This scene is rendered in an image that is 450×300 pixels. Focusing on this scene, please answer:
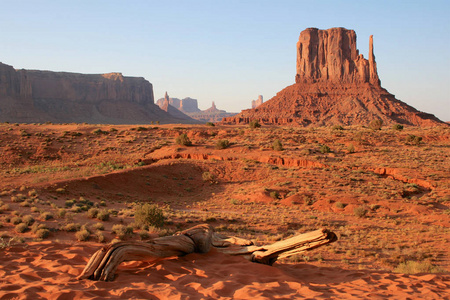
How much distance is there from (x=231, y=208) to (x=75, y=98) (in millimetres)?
136898

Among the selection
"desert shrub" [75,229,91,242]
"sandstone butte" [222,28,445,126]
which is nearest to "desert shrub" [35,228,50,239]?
"desert shrub" [75,229,91,242]

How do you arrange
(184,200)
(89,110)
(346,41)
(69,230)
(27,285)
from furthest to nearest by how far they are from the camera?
(89,110) → (346,41) → (184,200) → (69,230) → (27,285)

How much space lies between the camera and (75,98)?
13975cm

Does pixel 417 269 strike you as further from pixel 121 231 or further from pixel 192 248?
pixel 121 231

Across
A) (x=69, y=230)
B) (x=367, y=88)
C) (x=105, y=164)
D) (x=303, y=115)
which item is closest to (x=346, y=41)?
(x=367, y=88)

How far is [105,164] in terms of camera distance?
31.2 metres

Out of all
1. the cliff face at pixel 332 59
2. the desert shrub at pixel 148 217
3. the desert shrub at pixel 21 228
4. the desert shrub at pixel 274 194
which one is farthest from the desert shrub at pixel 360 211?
the cliff face at pixel 332 59

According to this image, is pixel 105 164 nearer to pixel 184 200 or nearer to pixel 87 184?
pixel 87 184

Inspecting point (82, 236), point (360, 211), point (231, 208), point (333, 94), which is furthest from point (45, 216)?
point (333, 94)

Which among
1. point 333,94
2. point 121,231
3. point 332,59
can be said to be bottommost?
point 121,231

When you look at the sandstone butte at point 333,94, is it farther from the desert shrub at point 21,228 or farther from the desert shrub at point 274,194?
the desert shrub at point 21,228

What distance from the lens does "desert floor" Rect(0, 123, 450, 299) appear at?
264 inches

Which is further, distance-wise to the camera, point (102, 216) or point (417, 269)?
point (102, 216)

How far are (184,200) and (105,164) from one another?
11.6 meters
